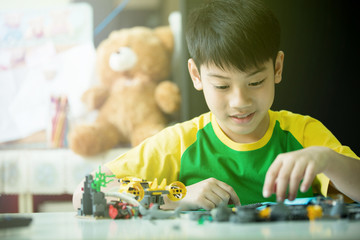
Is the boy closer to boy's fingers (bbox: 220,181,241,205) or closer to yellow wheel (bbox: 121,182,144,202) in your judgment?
boy's fingers (bbox: 220,181,241,205)

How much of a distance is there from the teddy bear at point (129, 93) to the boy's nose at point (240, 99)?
1.02m

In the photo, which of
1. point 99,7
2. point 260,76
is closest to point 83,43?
point 99,7

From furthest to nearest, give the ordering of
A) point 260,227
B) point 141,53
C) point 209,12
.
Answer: point 141,53
point 209,12
point 260,227

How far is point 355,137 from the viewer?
1.63 m

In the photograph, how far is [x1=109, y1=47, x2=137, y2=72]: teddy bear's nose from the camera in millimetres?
1896

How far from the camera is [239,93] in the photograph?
856 mm

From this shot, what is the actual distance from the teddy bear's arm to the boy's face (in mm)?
1029

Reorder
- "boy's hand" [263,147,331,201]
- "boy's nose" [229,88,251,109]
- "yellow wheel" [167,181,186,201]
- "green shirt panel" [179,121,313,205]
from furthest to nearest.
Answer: "green shirt panel" [179,121,313,205]
"boy's nose" [229,88,251,109]
"yellow wheel" [167,181,186,201]
"boy's hand" [263,147,331,201]

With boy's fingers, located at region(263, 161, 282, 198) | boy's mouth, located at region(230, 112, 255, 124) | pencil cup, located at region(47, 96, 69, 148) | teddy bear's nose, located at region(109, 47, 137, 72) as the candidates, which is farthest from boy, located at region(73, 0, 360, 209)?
pencil cup, located at region(47, 96, 69, 148)

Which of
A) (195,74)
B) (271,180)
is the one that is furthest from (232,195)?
(195,74)

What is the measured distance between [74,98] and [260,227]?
1.58m

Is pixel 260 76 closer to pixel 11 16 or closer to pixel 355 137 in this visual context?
pixel 355 137

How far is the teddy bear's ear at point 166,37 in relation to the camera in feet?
6.39

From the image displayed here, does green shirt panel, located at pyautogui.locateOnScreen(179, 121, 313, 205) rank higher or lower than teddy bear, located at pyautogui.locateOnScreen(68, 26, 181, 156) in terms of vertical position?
lower
